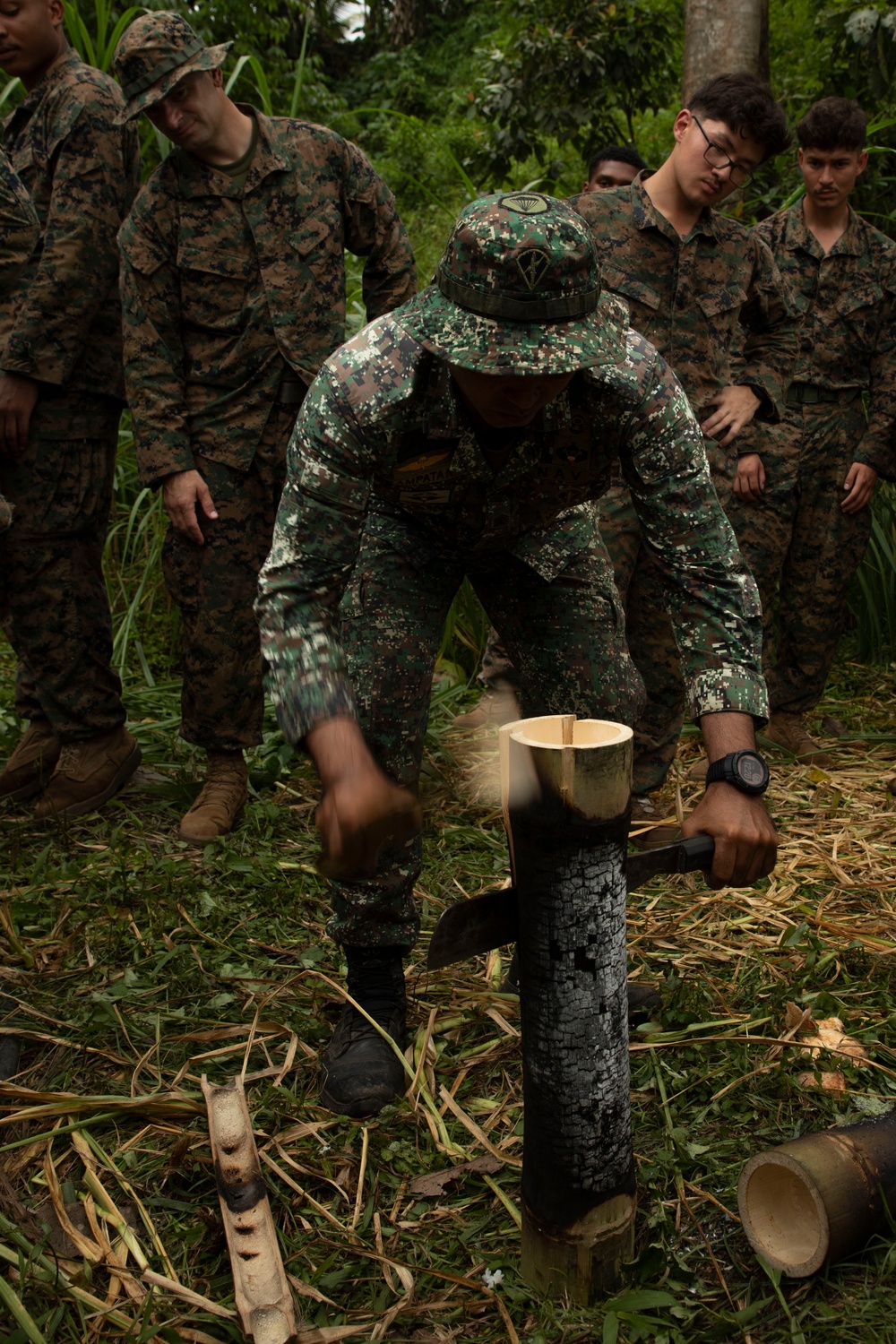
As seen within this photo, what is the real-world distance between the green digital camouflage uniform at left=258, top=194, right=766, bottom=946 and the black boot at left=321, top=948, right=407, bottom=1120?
0.33 feet

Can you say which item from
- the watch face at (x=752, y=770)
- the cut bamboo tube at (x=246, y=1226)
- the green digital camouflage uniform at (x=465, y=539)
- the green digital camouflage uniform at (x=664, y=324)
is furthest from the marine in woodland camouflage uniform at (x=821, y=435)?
the cut bamboo tube at (x=246, y=1226)

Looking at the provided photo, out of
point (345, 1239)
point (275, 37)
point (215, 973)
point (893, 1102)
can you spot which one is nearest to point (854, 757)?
point (893, 1102)

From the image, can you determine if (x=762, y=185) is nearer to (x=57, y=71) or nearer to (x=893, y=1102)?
(x=57, y=71)

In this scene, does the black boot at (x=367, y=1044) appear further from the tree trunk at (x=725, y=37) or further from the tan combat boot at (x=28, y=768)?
the tree trunk at (x=725, y=37)

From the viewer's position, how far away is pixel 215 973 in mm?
2822

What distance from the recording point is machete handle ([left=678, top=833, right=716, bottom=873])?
1771mm

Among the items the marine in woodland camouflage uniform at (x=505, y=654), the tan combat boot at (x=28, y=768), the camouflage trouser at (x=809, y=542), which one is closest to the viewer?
the tan combat boot at (x=28, y=768)

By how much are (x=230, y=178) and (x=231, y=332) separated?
0.42 meters

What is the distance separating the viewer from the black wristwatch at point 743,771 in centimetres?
184

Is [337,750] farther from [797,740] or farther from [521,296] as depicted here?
[797,740]

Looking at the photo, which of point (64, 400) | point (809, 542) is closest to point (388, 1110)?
point (64, 400)

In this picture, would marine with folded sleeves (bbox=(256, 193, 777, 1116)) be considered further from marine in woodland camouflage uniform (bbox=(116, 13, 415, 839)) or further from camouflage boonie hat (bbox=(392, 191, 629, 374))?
marine in woodland camouflage uniform (bbox=(116, 13, 415, 839))

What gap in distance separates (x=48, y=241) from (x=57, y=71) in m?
0.53

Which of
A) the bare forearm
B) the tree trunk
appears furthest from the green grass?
the tree trunk
